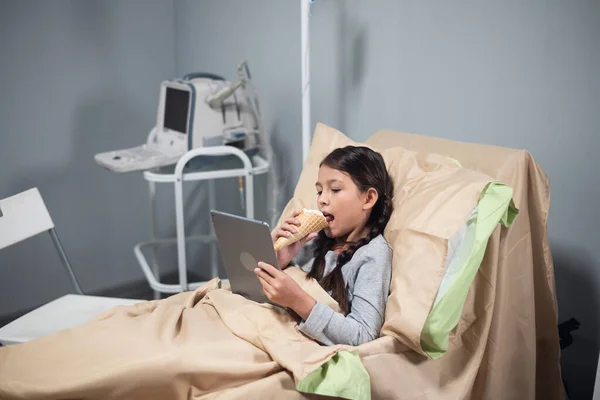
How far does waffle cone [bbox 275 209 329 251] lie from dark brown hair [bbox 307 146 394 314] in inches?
3.4

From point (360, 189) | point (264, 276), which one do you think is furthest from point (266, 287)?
point (360, 189)

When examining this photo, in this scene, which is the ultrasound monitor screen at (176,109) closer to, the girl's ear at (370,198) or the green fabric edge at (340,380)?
the girl's ear at (370,198)

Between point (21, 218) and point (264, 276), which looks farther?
point (21, 218)

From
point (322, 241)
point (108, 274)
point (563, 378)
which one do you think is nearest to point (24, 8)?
point (108, 274)

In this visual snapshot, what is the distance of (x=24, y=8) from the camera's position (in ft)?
8.51

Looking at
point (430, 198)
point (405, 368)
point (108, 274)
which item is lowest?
point (108, 274)

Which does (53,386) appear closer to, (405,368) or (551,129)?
(405,368)

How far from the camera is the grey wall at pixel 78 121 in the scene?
8.67 feet

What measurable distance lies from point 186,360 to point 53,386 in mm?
233

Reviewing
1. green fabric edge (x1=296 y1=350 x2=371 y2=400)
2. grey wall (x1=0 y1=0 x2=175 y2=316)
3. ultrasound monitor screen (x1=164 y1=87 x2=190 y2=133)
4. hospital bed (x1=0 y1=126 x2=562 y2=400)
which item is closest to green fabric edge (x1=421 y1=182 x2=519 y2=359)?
hospital bed (x1=0 y1=126 x2=562 y2=400)

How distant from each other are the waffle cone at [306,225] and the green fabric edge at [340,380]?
34cm

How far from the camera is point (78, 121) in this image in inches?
110

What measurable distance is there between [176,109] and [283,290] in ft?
4.07

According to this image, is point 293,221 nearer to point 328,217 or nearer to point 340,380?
point 328,217
